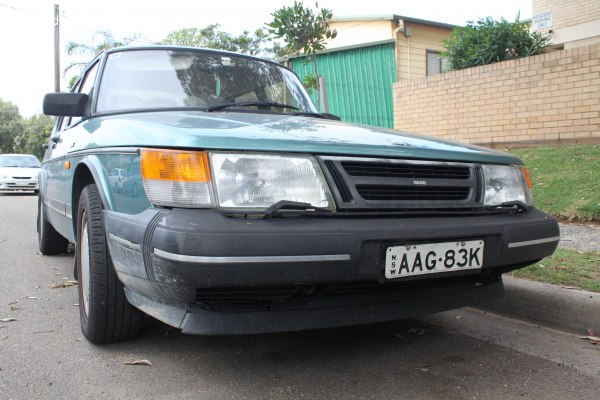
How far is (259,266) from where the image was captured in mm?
1898

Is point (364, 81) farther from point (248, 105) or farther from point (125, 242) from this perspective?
point (125, 242)

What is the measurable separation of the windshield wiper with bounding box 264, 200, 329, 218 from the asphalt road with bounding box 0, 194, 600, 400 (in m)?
0.80

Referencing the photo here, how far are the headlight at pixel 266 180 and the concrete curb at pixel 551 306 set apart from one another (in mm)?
1842

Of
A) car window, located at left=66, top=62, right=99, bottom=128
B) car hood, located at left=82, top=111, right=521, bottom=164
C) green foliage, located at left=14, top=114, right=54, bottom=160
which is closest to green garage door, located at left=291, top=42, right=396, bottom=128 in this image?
car window, located at left=66, top=62, right=99, bottom=128

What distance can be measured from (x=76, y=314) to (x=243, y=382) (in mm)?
1597

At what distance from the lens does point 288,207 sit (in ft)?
6.66

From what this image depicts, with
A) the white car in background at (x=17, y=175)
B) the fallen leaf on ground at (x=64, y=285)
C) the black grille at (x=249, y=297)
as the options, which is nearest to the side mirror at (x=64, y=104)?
the fallen leaf on ground at (x=64, y=285)

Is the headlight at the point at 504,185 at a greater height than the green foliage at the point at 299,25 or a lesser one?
lesser

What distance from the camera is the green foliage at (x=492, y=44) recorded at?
384 inches

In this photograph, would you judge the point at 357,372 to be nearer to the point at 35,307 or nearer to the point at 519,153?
the point at 35,307

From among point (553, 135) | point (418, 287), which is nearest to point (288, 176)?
point (418, 287)

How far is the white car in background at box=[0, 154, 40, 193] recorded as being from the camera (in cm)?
1622

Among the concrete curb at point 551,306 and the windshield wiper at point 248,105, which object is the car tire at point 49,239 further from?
the concrete curb at point 551,306

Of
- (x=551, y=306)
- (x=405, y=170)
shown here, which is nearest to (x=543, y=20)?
(x=551, y=306)
